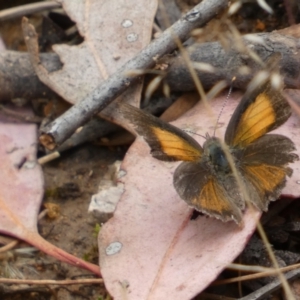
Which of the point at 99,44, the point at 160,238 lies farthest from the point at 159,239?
the point at 99,44

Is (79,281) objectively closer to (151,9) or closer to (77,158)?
(77,158)

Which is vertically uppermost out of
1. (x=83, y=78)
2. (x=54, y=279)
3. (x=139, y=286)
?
(x=83, y=78)

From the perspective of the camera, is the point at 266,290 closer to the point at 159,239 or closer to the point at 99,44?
the point at 159,239


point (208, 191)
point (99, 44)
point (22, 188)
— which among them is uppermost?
point (99, 44)

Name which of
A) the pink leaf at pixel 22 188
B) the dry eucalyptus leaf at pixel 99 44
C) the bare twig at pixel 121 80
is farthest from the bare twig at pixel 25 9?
the bare twig at pixel 121 80

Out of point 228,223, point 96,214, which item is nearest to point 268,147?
point 228,223

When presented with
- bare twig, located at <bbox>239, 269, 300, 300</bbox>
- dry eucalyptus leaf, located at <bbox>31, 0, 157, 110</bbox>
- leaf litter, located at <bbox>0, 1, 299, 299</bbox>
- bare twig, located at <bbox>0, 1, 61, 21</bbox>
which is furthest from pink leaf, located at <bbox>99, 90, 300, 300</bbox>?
bare twig, located at <bbox>0, 1, 61, 21</bbox>

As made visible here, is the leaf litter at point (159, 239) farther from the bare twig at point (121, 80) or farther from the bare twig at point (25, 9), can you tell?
the bare twig at point (25, 9)
